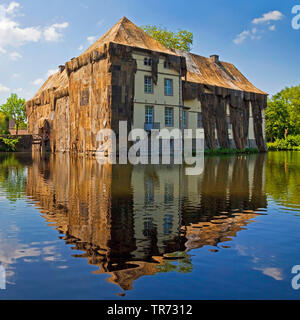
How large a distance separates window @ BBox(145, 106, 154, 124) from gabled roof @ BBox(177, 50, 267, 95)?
8256mm

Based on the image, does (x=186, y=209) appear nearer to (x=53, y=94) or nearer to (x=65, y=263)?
(x=65, y=263)

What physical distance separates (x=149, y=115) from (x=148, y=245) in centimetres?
2716

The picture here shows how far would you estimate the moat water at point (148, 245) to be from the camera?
3816mm

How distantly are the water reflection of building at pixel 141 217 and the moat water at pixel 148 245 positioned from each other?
0.02m

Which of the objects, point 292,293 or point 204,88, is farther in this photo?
point 204,88

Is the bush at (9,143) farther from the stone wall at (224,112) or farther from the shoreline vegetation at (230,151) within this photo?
the shoreline vegetation at (230,151)

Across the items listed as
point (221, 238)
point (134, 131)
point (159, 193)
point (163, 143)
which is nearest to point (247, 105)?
point (163, 143)

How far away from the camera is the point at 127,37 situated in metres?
31.0

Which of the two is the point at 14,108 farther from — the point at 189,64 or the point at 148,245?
the point at 148,245

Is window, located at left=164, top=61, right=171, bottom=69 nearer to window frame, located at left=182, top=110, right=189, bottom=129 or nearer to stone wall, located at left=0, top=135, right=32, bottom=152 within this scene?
window frame, located at left=182, top=110, right=189, bottom=129

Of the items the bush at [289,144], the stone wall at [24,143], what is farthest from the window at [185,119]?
the bush at [289,144]

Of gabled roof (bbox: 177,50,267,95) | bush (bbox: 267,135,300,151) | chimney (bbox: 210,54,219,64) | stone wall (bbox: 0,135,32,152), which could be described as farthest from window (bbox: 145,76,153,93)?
bush (bbox: 267,135,300,151)
